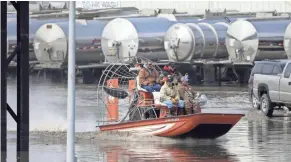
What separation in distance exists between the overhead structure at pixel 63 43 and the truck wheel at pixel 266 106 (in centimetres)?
1921

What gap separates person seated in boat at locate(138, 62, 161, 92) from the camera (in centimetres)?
2159

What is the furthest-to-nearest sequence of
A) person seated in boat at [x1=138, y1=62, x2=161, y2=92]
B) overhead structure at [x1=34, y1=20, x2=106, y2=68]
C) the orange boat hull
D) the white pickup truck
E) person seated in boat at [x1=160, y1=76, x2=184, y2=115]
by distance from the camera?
overhead structure at [x1=34, y1=20, x2=106, y2=68] < the white pickup truck < person seated in boat at [x1=138, y1=62, x2=161, y2=92] < person seated in boat at [x1=160, y1=76, x2=184, y2=115] < the orange boat hull

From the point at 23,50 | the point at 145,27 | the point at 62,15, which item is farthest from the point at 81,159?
the point at 62,15

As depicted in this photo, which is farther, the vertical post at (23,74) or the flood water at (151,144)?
the flood water at (151,144)

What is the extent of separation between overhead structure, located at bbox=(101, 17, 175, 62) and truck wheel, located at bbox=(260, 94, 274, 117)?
55.1 ft

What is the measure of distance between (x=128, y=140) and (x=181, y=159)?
3609mm

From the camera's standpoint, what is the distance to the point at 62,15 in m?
54.7

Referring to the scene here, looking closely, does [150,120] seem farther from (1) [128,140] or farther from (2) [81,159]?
(2) [81,159]

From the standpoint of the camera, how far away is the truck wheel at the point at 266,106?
28.3 meters

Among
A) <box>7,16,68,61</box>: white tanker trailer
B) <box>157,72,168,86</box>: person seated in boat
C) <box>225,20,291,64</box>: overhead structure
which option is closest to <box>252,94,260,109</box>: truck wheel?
<box>157,72,168,86</box>: person seated in boat

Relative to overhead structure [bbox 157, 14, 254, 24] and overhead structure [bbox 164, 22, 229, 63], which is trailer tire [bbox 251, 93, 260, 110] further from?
overhead structure [bbox 157, 14, 254, 24]

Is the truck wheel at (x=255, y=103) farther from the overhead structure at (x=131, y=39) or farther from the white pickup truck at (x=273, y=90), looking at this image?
the overhead structure at (x=131, y=39)

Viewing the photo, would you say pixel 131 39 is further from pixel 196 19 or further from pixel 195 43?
pixel 196 19

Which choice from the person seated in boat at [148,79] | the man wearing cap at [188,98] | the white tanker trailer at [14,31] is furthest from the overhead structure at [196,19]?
the man wearing cap at [188,98]
